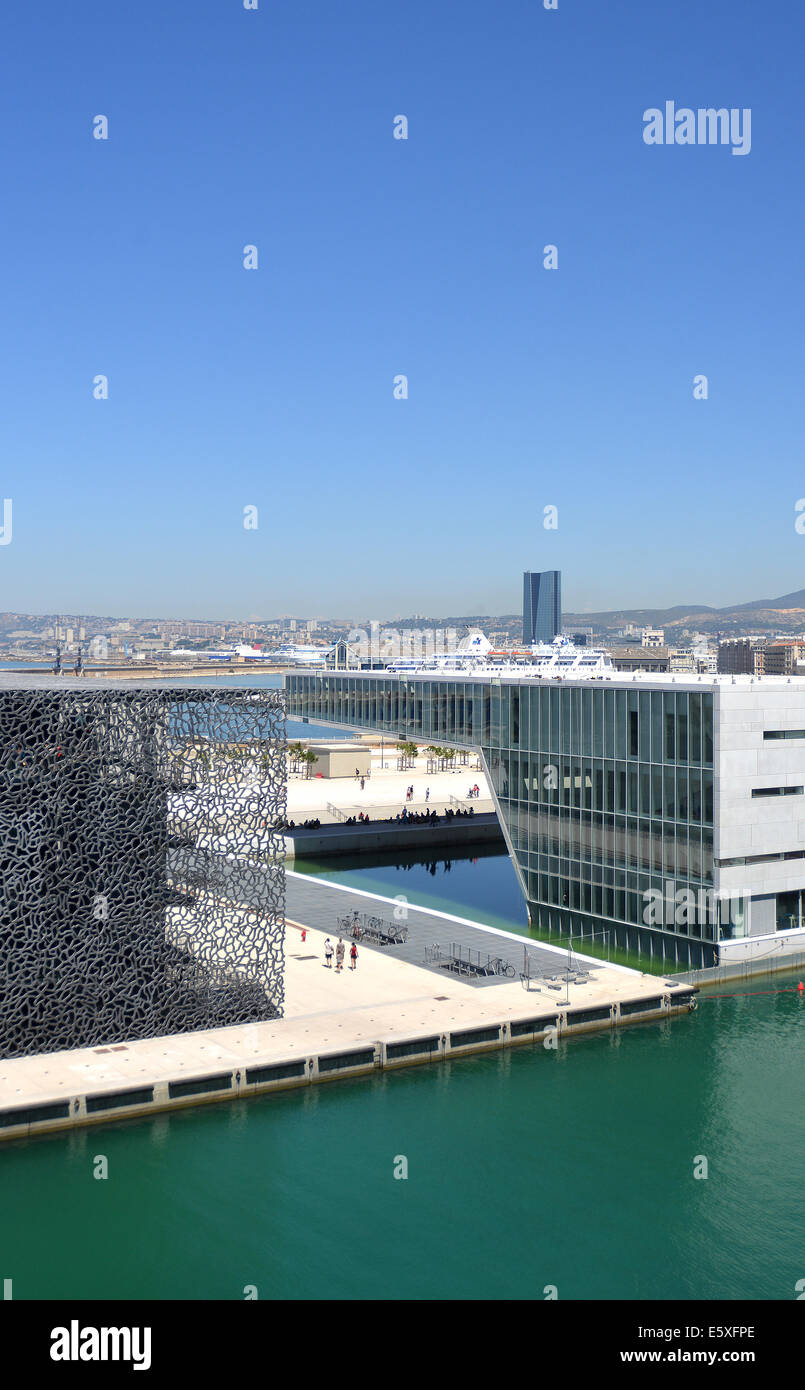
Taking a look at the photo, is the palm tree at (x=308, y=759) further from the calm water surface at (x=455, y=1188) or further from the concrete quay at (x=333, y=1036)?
the calm water surface at (x=455, y=1188)

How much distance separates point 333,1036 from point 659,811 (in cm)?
1686

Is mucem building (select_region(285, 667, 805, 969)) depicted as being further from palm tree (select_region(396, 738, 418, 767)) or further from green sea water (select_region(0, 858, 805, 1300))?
palm tree (select_region(396, 738, 418, 767))

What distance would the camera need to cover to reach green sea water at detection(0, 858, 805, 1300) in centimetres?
2500

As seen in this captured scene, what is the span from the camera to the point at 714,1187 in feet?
96.1

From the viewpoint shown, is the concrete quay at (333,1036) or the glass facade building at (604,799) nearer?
the concrete quay at (333,1036)

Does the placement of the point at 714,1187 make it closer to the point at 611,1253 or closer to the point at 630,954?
the point at 611,1253

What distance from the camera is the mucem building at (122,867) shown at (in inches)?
1374

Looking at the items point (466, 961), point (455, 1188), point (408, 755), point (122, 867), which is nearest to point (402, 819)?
point (466, 961)

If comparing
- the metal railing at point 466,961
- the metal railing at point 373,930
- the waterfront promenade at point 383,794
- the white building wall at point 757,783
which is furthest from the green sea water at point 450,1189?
the waterfront promenade at point 383,794

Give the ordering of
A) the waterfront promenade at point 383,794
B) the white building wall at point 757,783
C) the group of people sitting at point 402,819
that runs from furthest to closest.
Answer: the waterfront promenade at point 383,794, the group of people sitting at point 402,819, the white building wall at point 757,783

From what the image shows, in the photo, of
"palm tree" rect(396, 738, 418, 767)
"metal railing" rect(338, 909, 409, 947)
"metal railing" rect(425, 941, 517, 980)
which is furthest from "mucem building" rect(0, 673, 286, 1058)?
"palm tree" rect(396, 738, 418, 767)

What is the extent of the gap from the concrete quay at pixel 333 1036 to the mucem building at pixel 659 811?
358 cm

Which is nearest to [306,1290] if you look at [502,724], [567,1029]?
[567,1029]

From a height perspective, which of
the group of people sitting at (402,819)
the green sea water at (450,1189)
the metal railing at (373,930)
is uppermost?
the group of people sitting at (402,819)
